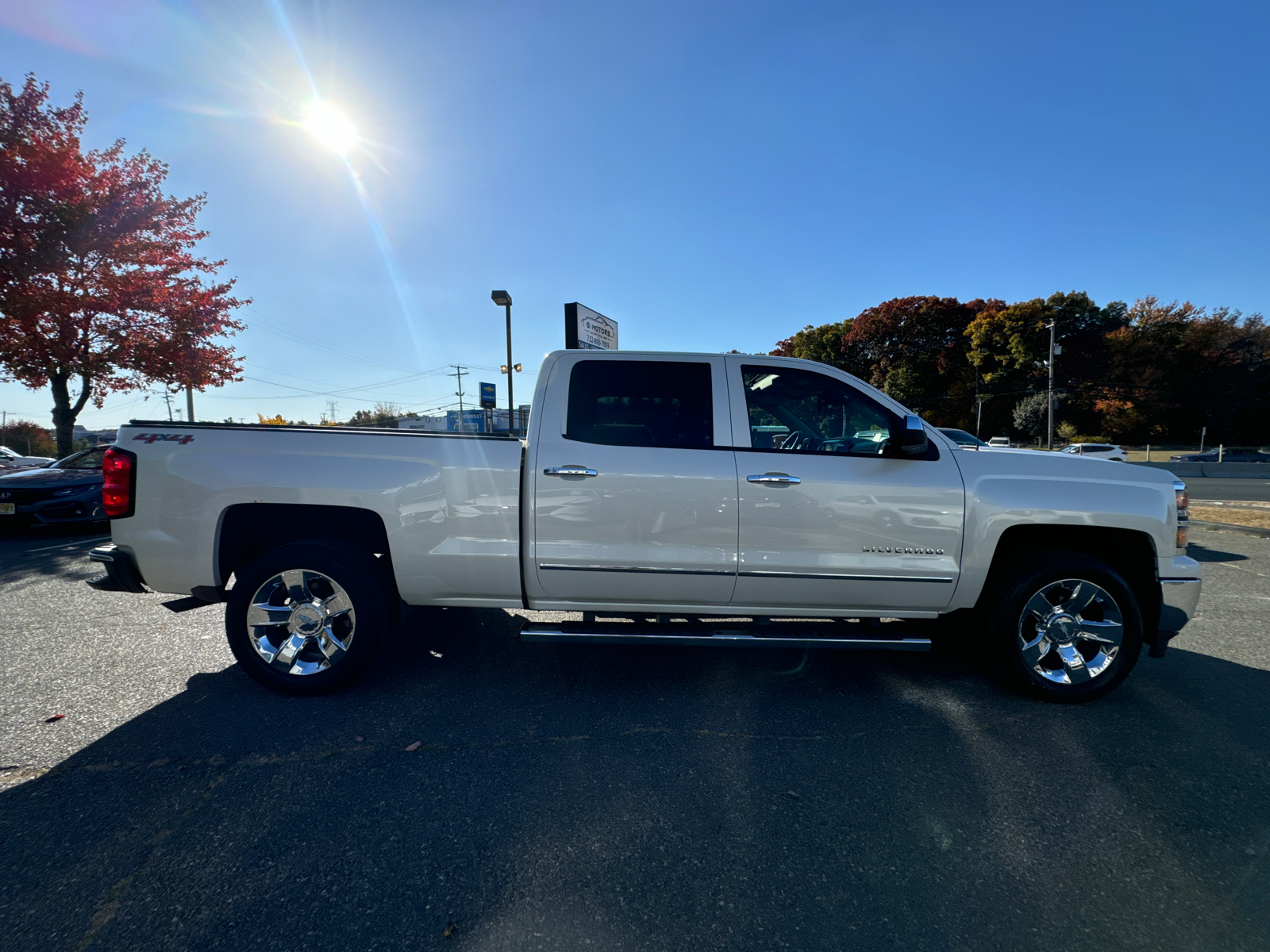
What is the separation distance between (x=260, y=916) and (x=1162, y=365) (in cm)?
5675

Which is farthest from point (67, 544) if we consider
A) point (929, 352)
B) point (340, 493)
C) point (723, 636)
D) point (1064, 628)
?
point (929, 352)

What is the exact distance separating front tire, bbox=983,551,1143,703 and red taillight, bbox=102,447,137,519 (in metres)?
4.85

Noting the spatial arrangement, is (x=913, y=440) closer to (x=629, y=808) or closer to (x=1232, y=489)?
(x=629, y=808)

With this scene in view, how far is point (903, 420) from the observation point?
334 centimetres

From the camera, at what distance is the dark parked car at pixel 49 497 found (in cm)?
839

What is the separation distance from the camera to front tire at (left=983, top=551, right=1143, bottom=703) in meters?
3.31

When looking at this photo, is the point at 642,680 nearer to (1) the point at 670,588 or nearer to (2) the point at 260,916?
(1) the point at 670,588

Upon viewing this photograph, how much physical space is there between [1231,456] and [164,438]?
156 ft

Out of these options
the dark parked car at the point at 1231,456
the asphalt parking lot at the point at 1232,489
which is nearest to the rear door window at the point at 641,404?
the asphalt parking lot at the point at 1232,489

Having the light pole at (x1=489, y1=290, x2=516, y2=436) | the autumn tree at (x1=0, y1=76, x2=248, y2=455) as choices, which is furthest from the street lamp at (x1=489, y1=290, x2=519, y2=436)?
the autumn tree at (x1=0, y1=76, x2=248, y2=455)

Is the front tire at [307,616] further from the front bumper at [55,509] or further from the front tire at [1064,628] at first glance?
the front bumper at [55,509]

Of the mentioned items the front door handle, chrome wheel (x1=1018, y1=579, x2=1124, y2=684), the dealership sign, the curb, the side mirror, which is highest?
the dealership sign

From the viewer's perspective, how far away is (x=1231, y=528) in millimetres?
8922

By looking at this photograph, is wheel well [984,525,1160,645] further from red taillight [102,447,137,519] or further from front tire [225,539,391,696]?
red taillight [102,447,137,519]
